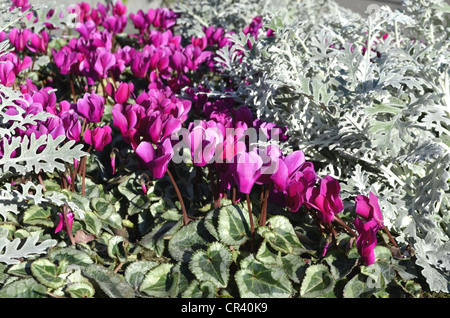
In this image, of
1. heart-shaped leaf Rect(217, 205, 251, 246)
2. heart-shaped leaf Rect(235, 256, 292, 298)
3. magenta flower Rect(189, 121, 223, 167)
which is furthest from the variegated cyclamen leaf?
heart-shaped leaf Rect(235, 256, 292, 298)

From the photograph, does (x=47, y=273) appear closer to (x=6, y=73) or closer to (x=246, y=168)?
(x=246, y=168)

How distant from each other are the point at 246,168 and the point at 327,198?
10.8 inches

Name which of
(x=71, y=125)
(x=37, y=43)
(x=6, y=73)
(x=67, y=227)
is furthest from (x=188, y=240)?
(x=37, y=43)

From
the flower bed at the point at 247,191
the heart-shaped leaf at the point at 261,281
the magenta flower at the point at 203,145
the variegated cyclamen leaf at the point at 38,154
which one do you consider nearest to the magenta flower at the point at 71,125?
the flower bed at the point at 247,191

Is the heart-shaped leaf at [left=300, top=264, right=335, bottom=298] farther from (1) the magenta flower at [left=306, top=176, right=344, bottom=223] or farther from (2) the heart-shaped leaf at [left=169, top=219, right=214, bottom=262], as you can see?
(2) the heart-shaped leaf at [left=169, top=219, right=214, bottom=262]

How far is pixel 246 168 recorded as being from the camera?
1504mm

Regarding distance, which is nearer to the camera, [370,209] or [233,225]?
[370,209]

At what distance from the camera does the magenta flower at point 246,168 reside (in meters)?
1.50

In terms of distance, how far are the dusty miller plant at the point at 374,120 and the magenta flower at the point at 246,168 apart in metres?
0.42

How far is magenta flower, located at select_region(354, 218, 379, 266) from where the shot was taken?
1479 mm

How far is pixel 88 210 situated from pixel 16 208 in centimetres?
26
